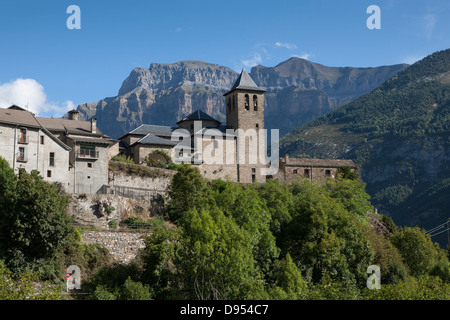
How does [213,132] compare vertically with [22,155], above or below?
above

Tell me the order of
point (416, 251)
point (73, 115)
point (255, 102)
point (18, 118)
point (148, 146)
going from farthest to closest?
point (255, 102), point (73, 115), point (148, 146), point (416, 251), point (18, 118)

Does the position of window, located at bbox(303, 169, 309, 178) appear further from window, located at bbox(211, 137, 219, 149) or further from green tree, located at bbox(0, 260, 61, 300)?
green tree, located at bbox(0, 260, 61, 300)

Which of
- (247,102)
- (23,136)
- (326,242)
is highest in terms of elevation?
(247,102)

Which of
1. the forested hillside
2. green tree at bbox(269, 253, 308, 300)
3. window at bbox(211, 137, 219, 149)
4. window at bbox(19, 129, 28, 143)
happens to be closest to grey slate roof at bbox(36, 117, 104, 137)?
window at bbox(19, 129, 28, 143)

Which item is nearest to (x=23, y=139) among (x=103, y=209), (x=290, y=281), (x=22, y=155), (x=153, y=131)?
(x=22, y=155)

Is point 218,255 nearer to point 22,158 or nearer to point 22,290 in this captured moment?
point 22,290

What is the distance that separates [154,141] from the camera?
71.4 meters

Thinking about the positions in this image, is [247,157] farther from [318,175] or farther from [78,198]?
[78,198]

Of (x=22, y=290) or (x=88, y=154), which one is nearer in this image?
(x=22, y=290)

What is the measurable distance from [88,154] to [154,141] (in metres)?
13.5

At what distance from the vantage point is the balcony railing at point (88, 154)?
5872cm

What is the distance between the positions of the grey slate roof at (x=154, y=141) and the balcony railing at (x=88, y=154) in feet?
37.0

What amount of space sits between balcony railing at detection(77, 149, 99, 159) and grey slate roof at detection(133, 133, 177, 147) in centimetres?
1127
